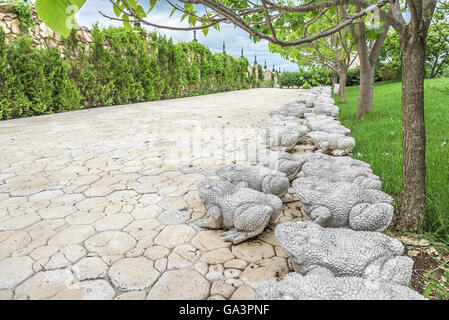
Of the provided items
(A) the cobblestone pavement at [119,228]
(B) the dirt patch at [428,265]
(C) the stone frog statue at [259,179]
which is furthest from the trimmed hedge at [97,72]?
→ (B) the dirt patch at [428,265]

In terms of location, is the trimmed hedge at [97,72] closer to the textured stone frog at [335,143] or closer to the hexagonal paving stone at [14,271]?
the hexagonal paving stone at [14,271]

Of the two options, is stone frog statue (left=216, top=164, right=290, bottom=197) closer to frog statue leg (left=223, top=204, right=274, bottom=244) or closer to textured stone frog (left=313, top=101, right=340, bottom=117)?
frog statue leg (left=223, top=204, right=274, bottom=244)

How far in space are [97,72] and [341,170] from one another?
942 centimetres

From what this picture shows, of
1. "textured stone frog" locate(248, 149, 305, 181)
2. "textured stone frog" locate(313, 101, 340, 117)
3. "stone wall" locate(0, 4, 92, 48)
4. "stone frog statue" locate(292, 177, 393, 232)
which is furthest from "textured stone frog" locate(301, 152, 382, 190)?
"stone wall" locate(0, 4, 92, 48)

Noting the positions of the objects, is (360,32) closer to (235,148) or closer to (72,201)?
(235,148)

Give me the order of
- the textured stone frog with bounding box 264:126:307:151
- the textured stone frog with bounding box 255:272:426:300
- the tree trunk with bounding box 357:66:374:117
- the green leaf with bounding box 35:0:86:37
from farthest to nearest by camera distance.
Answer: the tree trunk with bounding box 357:66:374:117 < the textured stone frog with bounding box 264:126:307:151 < the textured stone frog with bounding box 255:272:426:300 < the green leaf with bounding box 35:0:86:37

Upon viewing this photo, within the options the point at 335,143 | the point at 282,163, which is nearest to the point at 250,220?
the point at 282,163

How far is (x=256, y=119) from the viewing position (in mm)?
7047

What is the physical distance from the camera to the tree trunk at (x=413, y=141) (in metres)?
1.77

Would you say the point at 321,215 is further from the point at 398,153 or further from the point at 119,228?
the point at 398,153

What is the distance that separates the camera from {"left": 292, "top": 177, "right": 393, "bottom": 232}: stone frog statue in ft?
5.40

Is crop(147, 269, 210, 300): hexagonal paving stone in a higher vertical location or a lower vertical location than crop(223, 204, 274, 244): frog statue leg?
lower

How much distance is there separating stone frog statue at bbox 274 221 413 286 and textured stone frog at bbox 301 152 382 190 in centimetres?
69

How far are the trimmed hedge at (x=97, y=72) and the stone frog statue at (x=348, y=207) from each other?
339 inches
